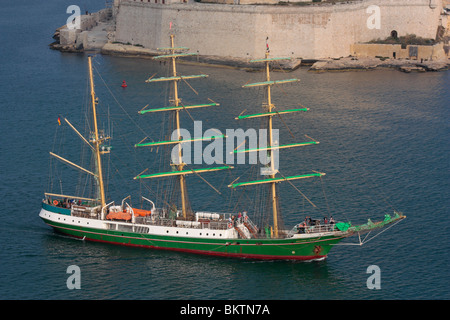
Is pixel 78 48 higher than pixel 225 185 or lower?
higher

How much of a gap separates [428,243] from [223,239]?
539 inches

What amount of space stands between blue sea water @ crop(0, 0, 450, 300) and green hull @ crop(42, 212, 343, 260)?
670 millimetres

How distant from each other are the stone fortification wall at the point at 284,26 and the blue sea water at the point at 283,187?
4583 millimetres

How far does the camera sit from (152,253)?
52.9 metres

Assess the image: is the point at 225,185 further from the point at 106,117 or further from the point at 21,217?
the point at 106,117

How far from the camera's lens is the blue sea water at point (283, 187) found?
158 ft

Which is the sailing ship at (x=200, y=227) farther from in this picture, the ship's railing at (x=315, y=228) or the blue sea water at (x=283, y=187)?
the blue sea water at (x=283, y=187)

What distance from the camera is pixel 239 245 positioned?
51.8 metres

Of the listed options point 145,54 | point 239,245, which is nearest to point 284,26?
point 145,54

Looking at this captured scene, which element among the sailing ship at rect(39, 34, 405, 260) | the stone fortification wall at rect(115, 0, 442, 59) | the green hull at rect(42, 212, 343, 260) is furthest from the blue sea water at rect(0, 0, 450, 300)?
the stone fortification wall at rect(115, 0, 442, 59)

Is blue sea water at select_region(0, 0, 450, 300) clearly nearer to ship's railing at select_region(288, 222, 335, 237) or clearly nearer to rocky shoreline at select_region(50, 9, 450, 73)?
rocky shoreline at select_region(50, 9, 450, 73)

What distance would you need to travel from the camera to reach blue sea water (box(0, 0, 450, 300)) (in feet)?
158

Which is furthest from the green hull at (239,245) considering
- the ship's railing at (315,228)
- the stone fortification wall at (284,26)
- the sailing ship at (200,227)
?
the stone fortification wall at (284,26)
